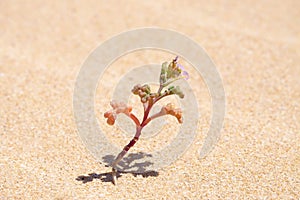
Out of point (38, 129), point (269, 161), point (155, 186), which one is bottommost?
point (155, 186)

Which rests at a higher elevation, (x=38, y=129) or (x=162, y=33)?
(x=162, y=33)

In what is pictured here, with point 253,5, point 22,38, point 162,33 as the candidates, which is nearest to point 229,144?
point 162,33

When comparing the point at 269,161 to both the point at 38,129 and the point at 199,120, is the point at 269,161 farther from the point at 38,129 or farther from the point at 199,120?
the point at 38,129

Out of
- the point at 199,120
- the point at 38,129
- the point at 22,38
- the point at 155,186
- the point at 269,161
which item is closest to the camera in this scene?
the point at 155,186

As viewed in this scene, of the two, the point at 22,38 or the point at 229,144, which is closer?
the point at 229,144
